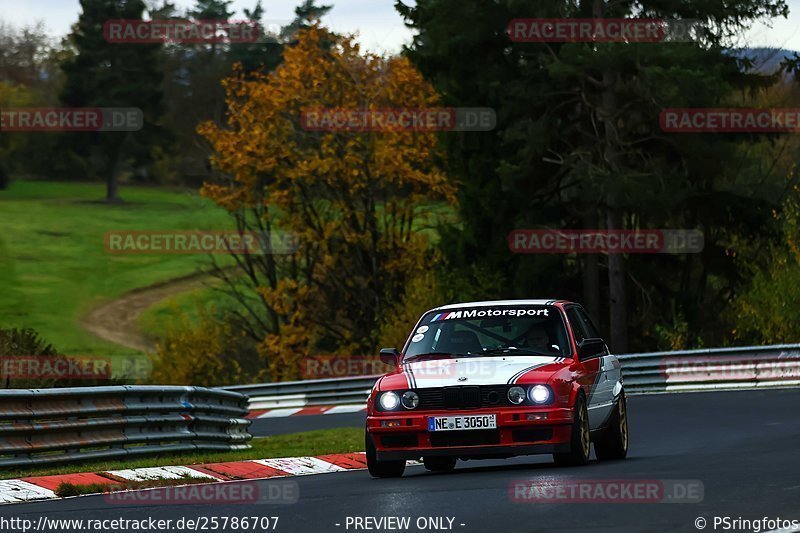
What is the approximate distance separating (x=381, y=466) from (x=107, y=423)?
3413mm

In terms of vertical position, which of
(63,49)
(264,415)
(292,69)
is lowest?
(264,415)

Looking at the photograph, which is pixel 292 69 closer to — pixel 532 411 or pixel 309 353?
pixel 309 353

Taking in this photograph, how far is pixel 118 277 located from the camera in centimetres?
9006

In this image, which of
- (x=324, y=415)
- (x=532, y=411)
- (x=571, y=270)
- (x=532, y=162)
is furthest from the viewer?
(x=571, y=270)

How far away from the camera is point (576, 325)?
1512cm

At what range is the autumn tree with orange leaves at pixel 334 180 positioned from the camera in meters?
49.6

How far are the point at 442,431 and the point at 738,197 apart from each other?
33839 mm

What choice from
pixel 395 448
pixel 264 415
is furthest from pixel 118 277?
pixel 395 448

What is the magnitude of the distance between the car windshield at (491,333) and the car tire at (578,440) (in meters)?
0.76

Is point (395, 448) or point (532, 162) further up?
point (532, 162)

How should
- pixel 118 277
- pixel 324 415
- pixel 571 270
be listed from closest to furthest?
pixel 324 415 → pixel 571 270 → pixel 118 277

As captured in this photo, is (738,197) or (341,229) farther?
(341,229)

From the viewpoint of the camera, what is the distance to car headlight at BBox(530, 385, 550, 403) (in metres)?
13.2

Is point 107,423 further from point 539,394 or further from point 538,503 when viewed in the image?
point 538,503
